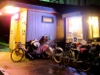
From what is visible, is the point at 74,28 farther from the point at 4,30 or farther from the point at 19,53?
the point at 4,30

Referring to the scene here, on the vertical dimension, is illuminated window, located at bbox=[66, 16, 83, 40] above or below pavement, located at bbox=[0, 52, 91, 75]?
above

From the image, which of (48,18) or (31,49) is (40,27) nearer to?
(48,18)

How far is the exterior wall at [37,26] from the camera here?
39.4ft

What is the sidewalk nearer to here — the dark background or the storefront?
the storefront

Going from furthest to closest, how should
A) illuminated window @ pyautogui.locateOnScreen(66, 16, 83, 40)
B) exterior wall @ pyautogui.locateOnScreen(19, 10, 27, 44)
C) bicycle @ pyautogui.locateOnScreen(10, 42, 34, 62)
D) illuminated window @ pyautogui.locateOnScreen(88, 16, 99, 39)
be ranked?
1. exterior wall @ pyautogui.locateOnScreen(19, 10, 27, 44)
2. illuminated window @ pyautogui.locateOnScreen(66, 16, 83, 40)
3. bicycle @ pyautogui.locateOnScreen(10, 42, 34, 62)
4. illuminated window @ pyautogui.locateOnScreen(88, 16, 99, 39)

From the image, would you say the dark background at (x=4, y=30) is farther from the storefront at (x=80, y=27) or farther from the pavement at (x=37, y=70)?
the pavement at (x=37, y=70)

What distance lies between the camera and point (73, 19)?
39.8ft

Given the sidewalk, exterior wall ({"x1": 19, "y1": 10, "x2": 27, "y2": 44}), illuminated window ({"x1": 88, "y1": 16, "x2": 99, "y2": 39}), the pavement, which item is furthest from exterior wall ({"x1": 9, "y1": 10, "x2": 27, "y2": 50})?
illuminated window ({"x1": 88, "y1": 16, "x2": 99, "y2": 39})

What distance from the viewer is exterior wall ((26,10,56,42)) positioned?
39.4ft

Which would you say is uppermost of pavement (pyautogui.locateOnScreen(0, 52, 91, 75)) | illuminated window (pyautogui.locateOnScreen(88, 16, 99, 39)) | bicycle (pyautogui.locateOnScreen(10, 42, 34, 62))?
illuminated window (pyautogui.locateOnScreen(88, 16, 99, 39))

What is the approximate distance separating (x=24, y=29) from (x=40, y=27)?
4.38ft

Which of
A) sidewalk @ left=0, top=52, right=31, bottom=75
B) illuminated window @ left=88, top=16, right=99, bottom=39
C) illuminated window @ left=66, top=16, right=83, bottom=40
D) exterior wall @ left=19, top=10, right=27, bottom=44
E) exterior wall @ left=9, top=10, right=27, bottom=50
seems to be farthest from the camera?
exterior wall @ left=9, top=10, right=27, bottom=50

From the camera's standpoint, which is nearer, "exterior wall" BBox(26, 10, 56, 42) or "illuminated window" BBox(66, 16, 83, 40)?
"illuminated window" BBox(66, 16, 83, 40)

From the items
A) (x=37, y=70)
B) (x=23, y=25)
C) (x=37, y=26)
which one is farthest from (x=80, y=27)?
(x=37, y=70)
